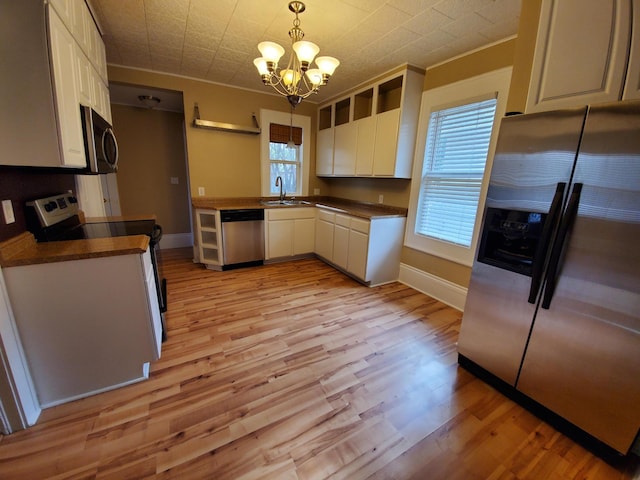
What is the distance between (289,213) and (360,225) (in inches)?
47.5

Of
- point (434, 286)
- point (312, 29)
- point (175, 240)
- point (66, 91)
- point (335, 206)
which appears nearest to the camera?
point (66, 91)

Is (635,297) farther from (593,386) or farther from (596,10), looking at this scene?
(596,10)

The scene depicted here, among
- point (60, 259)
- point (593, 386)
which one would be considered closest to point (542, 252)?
point (593, 386)

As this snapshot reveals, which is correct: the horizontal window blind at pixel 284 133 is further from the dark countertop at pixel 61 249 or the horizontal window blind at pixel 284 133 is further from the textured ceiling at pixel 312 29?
the dark countertop at pixel 61 249

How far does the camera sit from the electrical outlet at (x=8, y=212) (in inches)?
53.7

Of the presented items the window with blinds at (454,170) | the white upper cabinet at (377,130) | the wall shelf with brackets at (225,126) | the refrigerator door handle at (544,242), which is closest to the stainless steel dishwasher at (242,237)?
the wall shelf with brackets at (225,126)

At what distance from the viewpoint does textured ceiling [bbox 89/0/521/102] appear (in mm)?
1934

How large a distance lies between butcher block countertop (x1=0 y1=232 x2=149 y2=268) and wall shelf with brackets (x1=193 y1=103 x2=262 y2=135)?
2453 mm

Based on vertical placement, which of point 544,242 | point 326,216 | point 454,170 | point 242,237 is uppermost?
point 454,170

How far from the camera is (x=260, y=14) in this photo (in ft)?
6.71

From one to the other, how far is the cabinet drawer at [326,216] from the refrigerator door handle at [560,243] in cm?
→ 257

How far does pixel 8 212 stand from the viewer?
4.57 feet

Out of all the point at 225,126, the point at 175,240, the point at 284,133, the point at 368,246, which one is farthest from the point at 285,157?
the point at 175,240

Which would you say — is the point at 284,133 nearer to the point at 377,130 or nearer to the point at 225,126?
the point at 225,126
